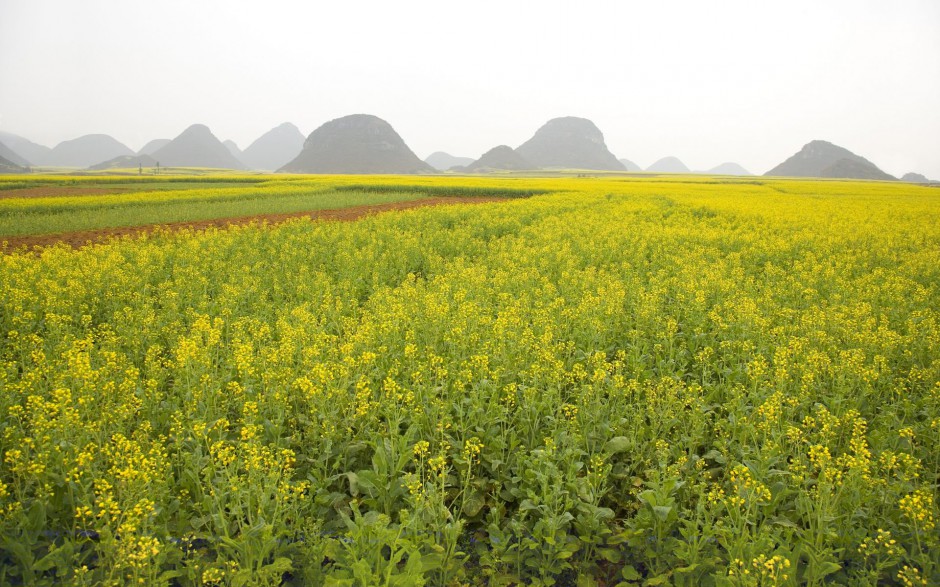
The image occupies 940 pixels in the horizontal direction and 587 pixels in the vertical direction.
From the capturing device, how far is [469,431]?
16.6ft

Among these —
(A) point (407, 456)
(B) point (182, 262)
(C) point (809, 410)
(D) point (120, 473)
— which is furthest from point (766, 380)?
(B) point (182, 262)

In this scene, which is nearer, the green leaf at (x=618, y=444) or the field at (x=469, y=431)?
the field at (x=469, y=431)

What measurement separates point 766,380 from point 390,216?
18.4 meters

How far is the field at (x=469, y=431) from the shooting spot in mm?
3473

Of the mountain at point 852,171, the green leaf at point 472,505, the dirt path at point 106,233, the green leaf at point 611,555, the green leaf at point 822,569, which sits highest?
the mountain at point 852,171

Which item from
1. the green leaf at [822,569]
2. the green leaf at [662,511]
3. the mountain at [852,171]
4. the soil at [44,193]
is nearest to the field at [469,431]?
the green leaf at [822,569]

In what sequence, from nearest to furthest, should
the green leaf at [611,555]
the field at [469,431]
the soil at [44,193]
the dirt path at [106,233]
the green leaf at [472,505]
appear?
1. the field at [469,431]
2. the green leaf at [611,555]
3. the green leaf at [472,505]
4. the dirt path at [106,233]
5. the soil at [44,193]

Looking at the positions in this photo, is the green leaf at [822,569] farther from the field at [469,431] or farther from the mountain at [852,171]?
the mountain at [852,171]

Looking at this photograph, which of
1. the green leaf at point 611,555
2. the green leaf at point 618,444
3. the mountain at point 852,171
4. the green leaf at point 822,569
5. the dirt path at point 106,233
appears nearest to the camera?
the green leaf at point 822,569

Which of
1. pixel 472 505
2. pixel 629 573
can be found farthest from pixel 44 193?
pixel 629 573

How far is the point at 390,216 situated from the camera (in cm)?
2233

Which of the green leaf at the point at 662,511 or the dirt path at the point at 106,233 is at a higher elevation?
the dirt path at the point at 106,233

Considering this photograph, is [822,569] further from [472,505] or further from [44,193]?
→ [44,193]

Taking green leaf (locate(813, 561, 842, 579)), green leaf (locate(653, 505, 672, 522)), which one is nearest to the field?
green leaf (locate(813, 561, 842, 579))
